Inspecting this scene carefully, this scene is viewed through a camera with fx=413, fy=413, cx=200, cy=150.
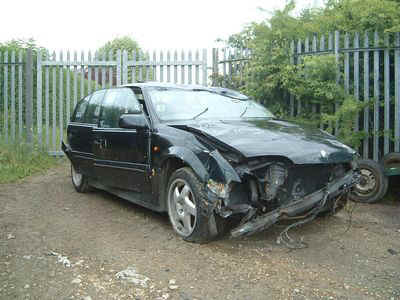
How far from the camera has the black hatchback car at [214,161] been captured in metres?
3.61

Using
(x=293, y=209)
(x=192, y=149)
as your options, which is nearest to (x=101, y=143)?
(x=192, y=149)

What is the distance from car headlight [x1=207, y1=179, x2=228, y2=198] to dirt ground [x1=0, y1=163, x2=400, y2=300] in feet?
1.83

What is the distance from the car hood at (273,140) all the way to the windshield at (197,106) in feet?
0.84

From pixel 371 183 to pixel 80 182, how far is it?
14.1 feet

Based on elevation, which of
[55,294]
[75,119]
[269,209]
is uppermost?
[75,119]

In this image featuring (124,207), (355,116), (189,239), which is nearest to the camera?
(189,239)

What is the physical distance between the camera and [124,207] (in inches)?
220

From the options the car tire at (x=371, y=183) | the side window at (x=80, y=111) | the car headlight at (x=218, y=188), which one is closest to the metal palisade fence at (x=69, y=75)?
the car tire at (x=371, y=183)

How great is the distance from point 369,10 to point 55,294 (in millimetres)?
6060

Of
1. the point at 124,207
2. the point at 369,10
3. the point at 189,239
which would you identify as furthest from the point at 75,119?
the point at 369,10

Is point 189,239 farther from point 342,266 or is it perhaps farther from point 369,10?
point 369,10

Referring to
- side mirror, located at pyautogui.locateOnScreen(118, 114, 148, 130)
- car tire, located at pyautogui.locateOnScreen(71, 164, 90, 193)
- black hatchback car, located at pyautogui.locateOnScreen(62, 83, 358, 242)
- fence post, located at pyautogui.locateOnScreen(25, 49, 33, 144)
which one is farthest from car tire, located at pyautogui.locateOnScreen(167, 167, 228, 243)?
fence post, located at pyautogui.locateOnScreen(25, 49, 33, 144)

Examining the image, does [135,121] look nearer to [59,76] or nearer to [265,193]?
[265,193]

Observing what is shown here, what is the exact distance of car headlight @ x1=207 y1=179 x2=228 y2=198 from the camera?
139 inches
